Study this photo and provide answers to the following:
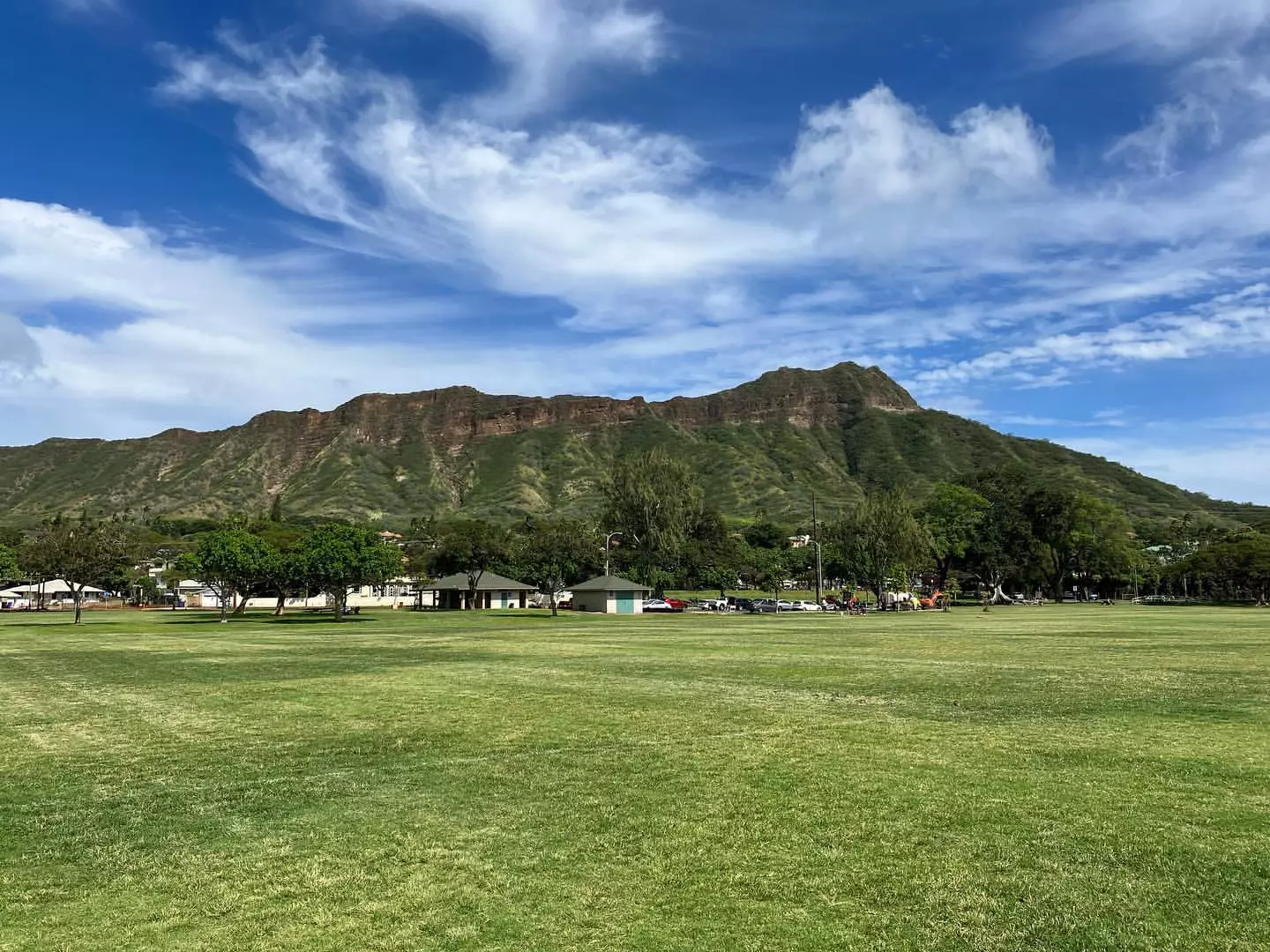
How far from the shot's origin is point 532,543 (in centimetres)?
10125

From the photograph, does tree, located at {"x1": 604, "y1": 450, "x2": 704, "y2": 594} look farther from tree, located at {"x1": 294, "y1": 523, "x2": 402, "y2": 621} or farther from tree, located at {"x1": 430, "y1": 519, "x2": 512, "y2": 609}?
tree, located at {"x1": 294, "y1": 523, "x2": 402, "y2": 621}

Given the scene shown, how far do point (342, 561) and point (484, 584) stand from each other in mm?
25115

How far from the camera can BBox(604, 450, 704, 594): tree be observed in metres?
117

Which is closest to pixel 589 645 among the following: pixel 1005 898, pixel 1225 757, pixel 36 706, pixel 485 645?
pixel 485 645

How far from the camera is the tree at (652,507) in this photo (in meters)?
117

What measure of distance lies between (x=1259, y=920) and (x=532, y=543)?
3796 inches

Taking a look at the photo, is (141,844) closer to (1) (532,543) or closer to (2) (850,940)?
(2) (850,940)

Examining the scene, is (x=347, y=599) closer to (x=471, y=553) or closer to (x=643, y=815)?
(x=471, y=553)

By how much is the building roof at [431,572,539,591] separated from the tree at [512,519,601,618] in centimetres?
405

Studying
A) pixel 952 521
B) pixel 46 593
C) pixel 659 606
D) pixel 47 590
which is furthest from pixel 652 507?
pixel 46 593

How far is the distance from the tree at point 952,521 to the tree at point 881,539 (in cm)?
1658

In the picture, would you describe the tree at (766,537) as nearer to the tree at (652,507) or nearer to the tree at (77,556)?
the tree at (652,507)

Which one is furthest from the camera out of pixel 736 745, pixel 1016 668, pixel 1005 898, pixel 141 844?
pixel 1016 668

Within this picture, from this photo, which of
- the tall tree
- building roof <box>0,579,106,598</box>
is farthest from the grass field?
building roof <box>0,579,106,598</box>
